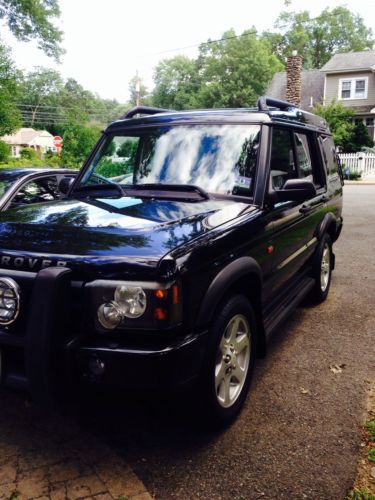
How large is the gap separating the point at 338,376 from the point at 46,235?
2.47 m

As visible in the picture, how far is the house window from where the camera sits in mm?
35531

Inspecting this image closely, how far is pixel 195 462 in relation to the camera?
8.61 feet

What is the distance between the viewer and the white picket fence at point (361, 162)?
27219 mm

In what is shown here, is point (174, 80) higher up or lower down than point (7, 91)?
higher up

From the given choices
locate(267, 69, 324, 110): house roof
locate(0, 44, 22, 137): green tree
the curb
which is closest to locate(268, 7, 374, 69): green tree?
locate(267, 69, 324, 110): house roof

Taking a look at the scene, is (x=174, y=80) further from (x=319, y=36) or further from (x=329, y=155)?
(x=329, y=155)

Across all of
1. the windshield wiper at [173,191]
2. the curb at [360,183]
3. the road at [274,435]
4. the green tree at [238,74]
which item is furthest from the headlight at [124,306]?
the green tree at [238,74]

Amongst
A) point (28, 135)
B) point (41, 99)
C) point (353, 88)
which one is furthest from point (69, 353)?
point (41, 99)

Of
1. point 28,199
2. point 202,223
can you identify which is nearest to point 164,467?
point 202,223

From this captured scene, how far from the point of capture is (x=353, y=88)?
36.0 m

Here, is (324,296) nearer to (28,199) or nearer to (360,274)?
(360,274)

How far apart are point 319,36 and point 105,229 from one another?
2726 inches

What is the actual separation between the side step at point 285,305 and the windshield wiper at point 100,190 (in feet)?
4.96

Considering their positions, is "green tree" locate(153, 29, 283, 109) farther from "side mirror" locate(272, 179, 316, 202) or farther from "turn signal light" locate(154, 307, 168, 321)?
"turn signal light" locate(154, 307, 168, 321)
